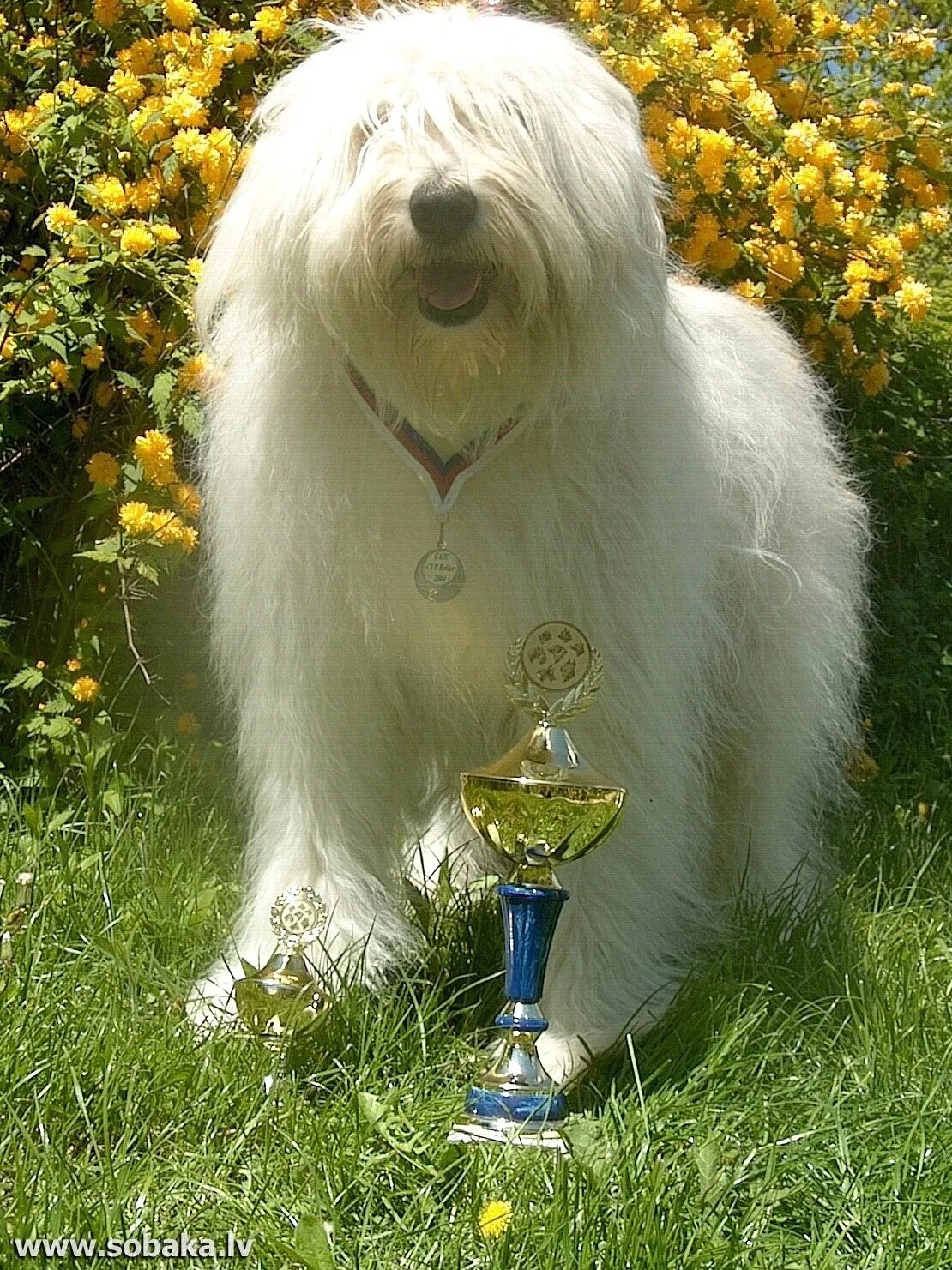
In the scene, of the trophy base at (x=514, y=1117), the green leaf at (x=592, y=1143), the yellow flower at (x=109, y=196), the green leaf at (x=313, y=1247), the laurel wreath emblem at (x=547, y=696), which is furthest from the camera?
the yellow flower at (x=109, y=196)

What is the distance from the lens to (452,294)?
8.66 ft

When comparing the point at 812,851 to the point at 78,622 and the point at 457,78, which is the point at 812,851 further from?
the point at 457,78

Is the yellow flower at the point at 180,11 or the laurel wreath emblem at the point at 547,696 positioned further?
the yellow flower at the point at 180,11

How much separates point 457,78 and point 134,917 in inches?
68.1

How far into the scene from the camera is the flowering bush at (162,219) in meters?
3.78

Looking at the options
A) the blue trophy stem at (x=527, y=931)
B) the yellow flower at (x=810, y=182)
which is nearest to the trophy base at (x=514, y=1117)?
the blue trophy stem at (x=527, y=931)

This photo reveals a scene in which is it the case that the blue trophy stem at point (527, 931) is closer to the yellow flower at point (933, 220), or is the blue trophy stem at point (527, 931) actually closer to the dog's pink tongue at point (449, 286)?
the dog's pink tongue at point (449, 286)

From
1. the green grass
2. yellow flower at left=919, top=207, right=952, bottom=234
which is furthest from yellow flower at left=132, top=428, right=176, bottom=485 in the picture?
yellow flower at left=919, top=207, right=952, bottom=234

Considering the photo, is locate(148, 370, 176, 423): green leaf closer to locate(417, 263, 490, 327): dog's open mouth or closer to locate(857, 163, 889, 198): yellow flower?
locate(417, 263, 490, 327): dog's open mouth

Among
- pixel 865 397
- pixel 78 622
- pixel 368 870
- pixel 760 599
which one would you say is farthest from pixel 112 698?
pixel 865 397

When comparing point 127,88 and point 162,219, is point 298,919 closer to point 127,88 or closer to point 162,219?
point 162,219

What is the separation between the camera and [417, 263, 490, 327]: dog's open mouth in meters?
2.62

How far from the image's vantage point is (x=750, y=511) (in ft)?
11.9

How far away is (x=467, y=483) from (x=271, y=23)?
1600mm
